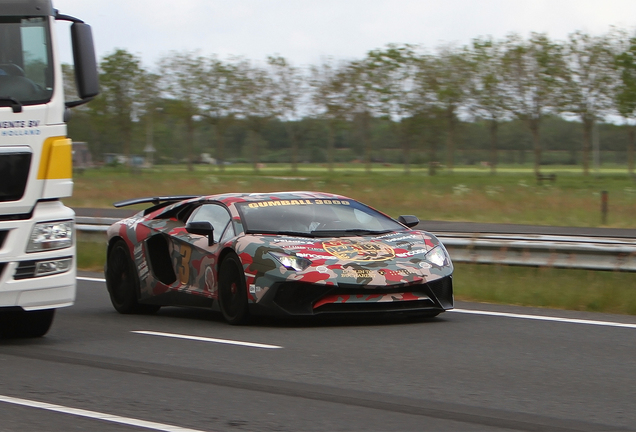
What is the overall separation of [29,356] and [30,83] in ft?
7.09

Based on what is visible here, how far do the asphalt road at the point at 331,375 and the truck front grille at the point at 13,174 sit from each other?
1.23m

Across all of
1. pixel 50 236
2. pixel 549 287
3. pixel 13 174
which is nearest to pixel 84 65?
pixel 13 174

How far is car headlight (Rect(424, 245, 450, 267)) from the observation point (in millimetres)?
8656

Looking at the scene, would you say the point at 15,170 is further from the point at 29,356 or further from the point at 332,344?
the point at 332,344

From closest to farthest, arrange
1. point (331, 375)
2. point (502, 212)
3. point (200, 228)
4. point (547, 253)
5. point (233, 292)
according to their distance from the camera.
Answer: point (331, 375) < point (233, 292) < point (200, 228) < point (547, 253) < point (502, 212)

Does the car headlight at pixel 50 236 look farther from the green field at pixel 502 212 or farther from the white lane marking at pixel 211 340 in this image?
the green field at pixel 502 212

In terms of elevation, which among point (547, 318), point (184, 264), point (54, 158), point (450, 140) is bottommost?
point (450, 140)

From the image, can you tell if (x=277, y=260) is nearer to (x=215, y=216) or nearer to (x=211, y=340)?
(x=211, y=340)

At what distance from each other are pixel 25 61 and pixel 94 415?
368 centimetres

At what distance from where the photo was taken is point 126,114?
6331 centimetres

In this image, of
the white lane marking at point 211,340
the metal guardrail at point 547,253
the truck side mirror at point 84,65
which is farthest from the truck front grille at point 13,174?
the metal guardrail at point 547,253

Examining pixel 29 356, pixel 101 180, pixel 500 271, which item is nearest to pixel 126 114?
pixel 101 180

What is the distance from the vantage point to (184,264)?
9.44 meters

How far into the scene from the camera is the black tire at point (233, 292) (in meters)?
8.49
